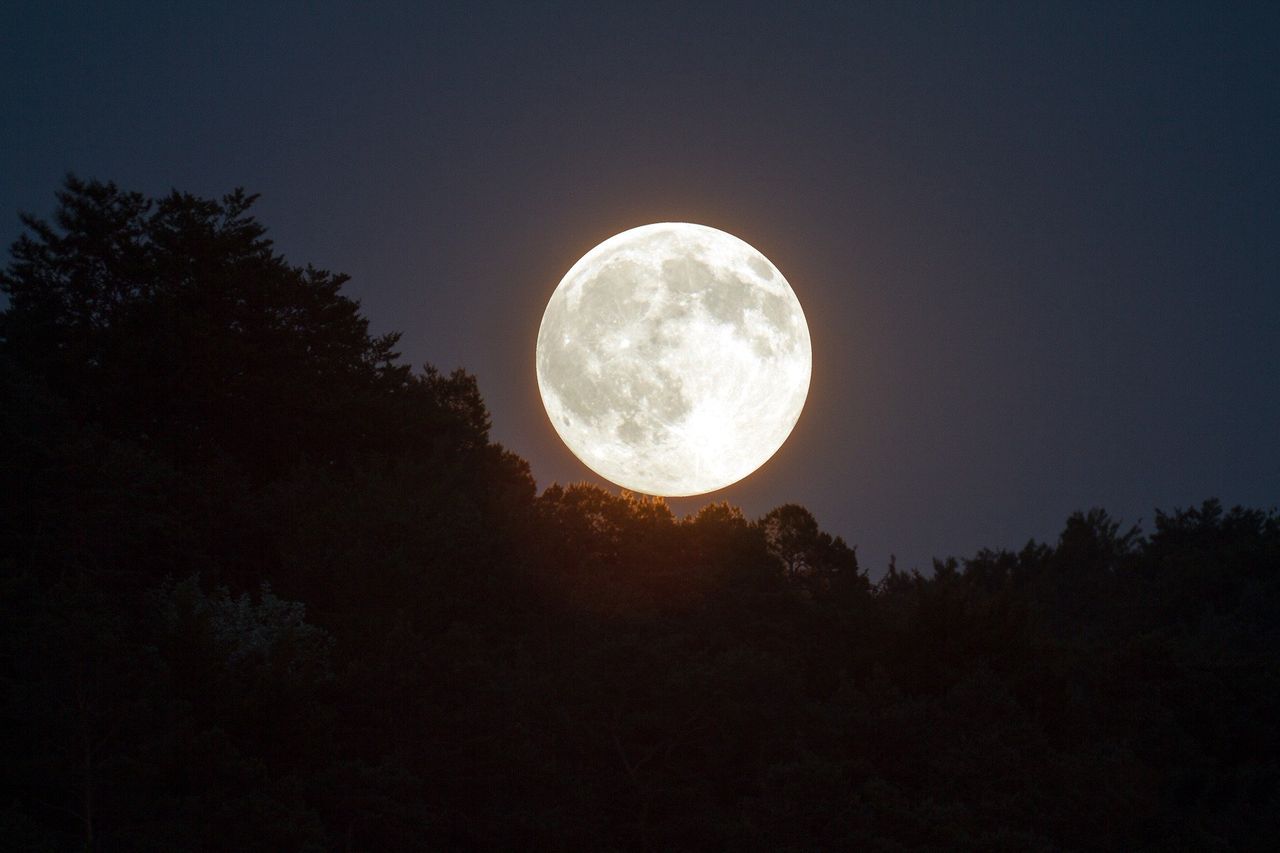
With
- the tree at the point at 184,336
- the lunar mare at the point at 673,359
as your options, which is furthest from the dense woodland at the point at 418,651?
the lunar mare at the point at 673,359

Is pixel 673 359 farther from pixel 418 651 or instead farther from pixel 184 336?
pixel 184 336

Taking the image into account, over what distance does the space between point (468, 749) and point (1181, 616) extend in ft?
Result: 129

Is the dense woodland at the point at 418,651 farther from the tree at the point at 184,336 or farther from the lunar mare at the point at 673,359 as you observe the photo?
the lunar mare at the point at 673,359

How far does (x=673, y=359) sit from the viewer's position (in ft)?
104

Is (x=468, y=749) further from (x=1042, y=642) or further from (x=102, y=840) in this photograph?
(x=1042, y=642)

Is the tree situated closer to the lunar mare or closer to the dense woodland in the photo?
the dense woodland

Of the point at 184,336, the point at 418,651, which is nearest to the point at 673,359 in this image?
the point at 418,651

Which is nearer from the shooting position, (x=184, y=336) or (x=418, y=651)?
(x=418, y=651)

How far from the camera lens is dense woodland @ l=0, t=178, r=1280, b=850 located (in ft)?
71.6

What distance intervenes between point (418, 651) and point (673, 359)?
31.8 feet

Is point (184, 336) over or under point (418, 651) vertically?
over

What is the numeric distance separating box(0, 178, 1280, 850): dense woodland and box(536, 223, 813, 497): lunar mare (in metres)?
4.58

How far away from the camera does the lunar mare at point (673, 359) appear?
105 ft

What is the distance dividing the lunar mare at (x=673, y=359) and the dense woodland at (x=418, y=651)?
15.0 ft
